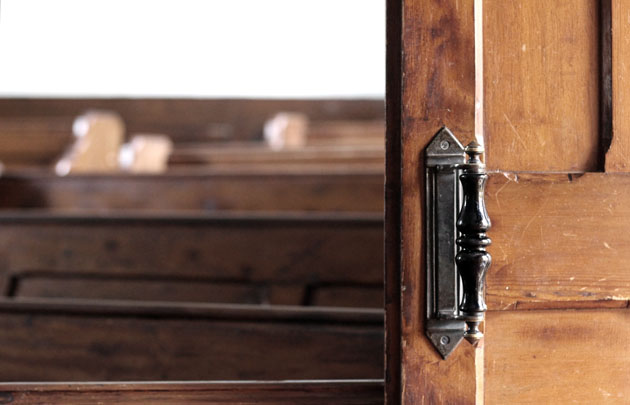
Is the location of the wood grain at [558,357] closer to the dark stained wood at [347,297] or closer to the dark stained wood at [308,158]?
the dark stained wood at [347,297]

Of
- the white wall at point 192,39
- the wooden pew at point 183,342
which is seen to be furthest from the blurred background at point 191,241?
the white wall at point 192,39

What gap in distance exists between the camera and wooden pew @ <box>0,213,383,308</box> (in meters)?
1.26

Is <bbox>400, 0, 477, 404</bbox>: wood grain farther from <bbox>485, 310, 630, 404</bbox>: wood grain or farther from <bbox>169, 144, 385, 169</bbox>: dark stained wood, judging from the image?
<bbox>169, 144, 385, 169</bbox>: dark stained wood

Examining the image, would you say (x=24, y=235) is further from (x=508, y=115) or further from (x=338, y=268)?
(x=508, y=115)

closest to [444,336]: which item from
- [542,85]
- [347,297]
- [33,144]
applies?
[542,85]

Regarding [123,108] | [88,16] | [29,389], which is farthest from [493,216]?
[88,16]

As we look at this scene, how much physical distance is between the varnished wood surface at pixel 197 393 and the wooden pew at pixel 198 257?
670mm

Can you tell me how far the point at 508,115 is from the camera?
19.1 inches

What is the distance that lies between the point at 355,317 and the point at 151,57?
369 centimetres

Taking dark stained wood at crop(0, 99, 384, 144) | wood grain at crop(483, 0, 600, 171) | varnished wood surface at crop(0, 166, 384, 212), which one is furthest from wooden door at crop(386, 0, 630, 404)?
dark stained wood at crop(0, 99, 384, 144)

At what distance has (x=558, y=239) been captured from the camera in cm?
48

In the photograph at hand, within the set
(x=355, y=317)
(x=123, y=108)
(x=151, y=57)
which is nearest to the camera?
(x=355, y=317)

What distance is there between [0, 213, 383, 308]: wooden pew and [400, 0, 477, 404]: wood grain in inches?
30.5

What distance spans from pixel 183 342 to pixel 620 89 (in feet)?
2.30
